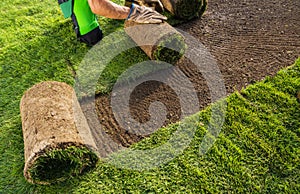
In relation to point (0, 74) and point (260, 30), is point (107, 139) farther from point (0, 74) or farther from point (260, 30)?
point (260, 30)

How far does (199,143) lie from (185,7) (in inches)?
107

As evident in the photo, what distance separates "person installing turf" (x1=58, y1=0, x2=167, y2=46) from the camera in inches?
183

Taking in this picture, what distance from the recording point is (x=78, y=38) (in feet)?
17.6

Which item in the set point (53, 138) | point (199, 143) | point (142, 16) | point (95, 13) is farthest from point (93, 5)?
point (199, 143)

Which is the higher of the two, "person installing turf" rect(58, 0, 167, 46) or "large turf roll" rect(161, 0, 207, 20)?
"person installing turf" rect(58, 0, 167, 46)

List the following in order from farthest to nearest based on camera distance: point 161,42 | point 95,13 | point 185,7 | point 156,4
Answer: point 185,7
point 156,4
point 95,13
point 161,42

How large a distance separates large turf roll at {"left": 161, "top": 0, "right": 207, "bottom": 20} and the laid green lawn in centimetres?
111

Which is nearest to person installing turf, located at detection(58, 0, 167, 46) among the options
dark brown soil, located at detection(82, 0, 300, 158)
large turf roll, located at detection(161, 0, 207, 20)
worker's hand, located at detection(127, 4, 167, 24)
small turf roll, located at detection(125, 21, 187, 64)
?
worker's hand, located at detection(127, 4, 167, 24)

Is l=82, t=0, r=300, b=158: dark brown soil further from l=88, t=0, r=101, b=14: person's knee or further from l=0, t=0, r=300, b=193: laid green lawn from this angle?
l=88, t=0, r=101, b=14: person's knee

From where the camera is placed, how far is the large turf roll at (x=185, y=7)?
217 inches

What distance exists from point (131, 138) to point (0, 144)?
1630mm

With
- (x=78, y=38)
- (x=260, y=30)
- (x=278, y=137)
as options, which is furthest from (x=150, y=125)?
(x=260, y=30)

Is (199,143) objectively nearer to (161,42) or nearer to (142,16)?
(161,42)

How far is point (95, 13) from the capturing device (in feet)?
15.8
